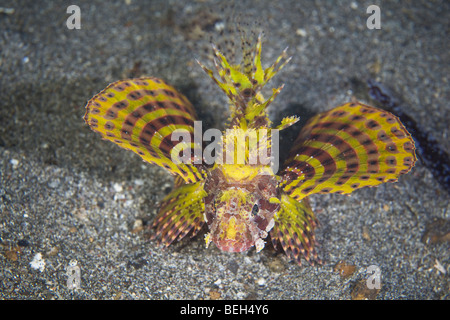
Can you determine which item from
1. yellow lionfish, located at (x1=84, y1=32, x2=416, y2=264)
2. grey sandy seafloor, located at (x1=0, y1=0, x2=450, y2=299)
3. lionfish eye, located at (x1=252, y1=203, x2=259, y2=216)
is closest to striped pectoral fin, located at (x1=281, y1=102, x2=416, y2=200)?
yellow lionfish, located at (x1=84, y1=32, x2=416, y2=264)

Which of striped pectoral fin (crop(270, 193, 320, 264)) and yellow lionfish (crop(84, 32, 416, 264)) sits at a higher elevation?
yellow lionfish (crop(84, 32, 416, 264))

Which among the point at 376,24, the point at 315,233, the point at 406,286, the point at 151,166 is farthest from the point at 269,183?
the point at 376,24

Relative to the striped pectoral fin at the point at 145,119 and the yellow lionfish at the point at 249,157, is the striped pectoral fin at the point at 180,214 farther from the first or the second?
the striped pectoral fin at the point at 145,119

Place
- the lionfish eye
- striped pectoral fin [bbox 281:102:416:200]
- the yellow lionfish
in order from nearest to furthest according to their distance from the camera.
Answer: the lionfish eye → the yellow lionfish → striped pectoral fin [bbox 281:102:416:200]

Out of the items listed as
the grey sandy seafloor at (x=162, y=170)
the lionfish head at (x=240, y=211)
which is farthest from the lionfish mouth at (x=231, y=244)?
the grey sandy seafloor at (x=162, y=170)

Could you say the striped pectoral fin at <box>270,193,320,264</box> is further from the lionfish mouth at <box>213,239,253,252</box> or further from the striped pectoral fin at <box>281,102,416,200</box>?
the lionfish mouth at <box>213,239,253,252</box>

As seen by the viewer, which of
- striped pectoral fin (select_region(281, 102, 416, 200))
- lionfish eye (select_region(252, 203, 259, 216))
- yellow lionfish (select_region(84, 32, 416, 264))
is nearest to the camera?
lionfish eye (select_region(252, 203, 259, 216))

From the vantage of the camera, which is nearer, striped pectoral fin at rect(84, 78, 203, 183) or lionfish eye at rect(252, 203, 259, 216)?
lionfish eye at rect(252, 203, 259, 216)
